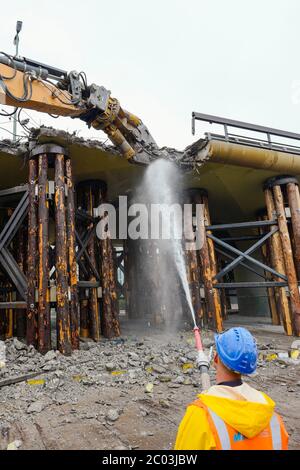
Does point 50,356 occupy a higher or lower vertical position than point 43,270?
lower

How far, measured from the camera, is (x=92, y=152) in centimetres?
761

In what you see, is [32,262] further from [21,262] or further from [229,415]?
[229,415]

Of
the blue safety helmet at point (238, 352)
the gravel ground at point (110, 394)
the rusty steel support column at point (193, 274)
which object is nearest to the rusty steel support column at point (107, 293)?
the gravel ground at point (110, 394)

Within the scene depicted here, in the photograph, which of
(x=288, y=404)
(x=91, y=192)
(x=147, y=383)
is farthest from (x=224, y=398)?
(x=91, y=192)

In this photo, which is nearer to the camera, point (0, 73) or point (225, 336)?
point (225, 336)

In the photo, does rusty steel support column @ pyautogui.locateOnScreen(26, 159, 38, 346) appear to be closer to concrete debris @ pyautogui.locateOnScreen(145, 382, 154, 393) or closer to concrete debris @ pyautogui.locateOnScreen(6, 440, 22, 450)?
concrete debris @ pyautogui.locateOnScreen(145, 382, 154, 393)

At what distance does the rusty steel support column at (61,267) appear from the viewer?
19.7 ft

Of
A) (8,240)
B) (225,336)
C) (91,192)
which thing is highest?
(91,192)

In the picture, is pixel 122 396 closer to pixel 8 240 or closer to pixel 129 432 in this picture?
pixel 129 432

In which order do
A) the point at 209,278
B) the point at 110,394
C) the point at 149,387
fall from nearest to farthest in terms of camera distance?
the point at 110,394, the point at 149,387, the point at 209,278

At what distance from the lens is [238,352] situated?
5.09ft
